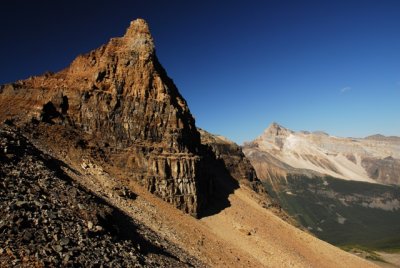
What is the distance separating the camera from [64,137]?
52156 mm

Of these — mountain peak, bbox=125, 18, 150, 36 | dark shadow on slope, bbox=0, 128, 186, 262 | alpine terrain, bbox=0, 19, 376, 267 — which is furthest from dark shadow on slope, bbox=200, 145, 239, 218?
mountain peak, bbox=125, 18, 150, 36

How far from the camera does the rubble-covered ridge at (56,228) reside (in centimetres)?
2194

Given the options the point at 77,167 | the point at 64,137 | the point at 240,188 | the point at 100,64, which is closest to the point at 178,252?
the point at 77,167

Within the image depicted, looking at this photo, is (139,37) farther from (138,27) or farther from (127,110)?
(127,110)

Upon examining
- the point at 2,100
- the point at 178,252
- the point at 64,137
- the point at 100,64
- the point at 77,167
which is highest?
the point at 100,64

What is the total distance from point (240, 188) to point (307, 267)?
1236 inches

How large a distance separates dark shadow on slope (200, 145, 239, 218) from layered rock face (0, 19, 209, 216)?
2.35 m

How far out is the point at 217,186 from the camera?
73.8 metres

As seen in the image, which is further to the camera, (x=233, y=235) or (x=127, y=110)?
(x=127, y=110)

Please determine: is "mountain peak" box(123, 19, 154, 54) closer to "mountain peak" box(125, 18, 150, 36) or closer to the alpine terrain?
"mountain peak" box(125, 18, 150, 36)

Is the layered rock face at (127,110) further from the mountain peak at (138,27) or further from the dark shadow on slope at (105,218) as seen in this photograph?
the dark shadow on slope at (105,218)

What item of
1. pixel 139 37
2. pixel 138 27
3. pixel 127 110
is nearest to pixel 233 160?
pixel 138 27

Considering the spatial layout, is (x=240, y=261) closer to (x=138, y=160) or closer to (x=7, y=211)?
(x=138, y=160)

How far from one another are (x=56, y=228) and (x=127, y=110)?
35.4 m
